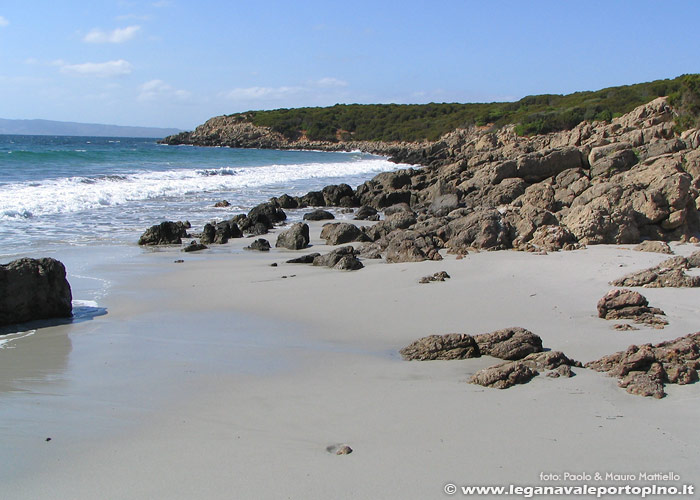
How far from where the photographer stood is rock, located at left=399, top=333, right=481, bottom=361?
5348 mm

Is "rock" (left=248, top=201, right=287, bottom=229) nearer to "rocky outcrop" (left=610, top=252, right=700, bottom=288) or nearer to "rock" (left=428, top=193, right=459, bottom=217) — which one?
"rock" (left=428, top=193, right=459, bottom=217)

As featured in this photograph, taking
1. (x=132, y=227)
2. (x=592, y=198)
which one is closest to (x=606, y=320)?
(x=592, y=198)

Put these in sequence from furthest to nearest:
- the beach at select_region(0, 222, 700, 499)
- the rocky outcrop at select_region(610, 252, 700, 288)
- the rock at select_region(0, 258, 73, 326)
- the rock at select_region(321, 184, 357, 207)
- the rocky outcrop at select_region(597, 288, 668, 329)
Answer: the rock at select_region(321, 184, 357, 207), the rocky outcrop at select_region(610, 252, 700, 288), the rock at select_region(0, 258, 73, 326), the rocky outcrop at select_region(597, 288, 668, 329), the beach at select_region(0, 222, 700, 499)

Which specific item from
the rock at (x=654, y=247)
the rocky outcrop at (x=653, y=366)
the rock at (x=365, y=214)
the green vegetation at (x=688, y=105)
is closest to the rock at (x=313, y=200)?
the rock at (x=365, y=214)

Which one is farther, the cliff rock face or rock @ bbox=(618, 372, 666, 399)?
the cliff rock face

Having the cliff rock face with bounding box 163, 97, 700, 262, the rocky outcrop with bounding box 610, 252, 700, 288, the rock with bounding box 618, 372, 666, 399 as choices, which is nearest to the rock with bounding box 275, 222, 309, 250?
the cliff rock face with bounding box 163, 97, 700, 262

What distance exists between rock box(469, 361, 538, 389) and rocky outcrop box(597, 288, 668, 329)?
6.50 feet

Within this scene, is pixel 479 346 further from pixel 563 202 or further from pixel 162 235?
pixel 162 235

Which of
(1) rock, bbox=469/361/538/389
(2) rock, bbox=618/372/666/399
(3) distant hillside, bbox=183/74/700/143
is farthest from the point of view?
(3) distant hillside, bbox=183/74/700/143

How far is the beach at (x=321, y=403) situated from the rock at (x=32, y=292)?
18.3 inches

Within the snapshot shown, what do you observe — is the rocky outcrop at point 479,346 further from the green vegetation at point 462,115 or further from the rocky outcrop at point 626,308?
the green vegetation at point 462,115

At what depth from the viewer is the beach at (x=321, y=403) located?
11.1 feet

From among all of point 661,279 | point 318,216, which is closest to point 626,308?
point 661,279

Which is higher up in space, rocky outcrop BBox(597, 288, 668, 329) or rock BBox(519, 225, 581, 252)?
rock BBox(519, 225, 581, 252)
